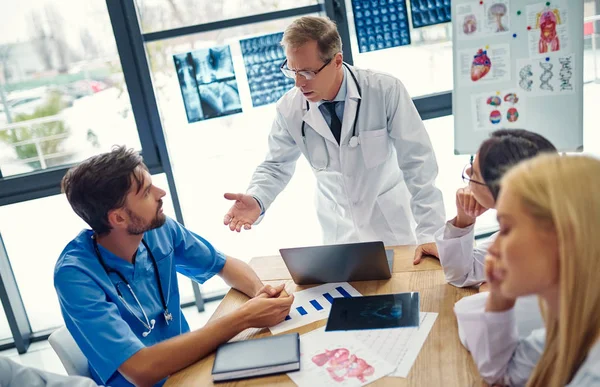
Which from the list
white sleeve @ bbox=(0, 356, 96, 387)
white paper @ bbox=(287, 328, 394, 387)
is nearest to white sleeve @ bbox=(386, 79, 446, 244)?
white paper @ bbox=(287, 328, 394, 387)

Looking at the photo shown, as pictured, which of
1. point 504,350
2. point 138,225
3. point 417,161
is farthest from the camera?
point 417,161

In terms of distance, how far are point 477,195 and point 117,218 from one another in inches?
37.7

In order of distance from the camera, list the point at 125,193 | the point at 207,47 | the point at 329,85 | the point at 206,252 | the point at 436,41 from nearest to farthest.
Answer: the point at 125,193 < the point at 206,252 < the point at 329,85 < the point at 207,47 < the point at 436,41

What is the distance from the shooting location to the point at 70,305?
53.1 inches

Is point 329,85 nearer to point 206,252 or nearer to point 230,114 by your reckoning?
point 206,252

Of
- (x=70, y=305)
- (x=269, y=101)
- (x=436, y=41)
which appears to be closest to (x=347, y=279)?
(x=70, y=305)

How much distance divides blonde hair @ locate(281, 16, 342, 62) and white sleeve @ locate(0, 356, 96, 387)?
1.19m

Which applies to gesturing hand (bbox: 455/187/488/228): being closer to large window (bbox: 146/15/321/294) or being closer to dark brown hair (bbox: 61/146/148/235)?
dark brown hair (bbox: 61/146/148/235)

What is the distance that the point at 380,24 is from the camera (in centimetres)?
284

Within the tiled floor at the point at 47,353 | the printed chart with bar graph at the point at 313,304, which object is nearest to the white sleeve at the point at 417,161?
the printed chart with bar graph at the point at 313,304

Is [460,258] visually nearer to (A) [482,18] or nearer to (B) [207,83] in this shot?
(A) [482,18]

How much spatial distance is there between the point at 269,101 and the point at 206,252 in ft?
4.35

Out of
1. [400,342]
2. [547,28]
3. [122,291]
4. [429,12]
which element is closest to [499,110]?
[547,28]

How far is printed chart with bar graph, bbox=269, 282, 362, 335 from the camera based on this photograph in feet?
4.57
